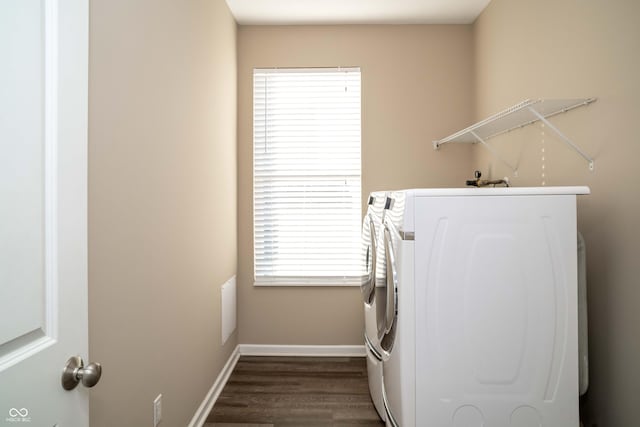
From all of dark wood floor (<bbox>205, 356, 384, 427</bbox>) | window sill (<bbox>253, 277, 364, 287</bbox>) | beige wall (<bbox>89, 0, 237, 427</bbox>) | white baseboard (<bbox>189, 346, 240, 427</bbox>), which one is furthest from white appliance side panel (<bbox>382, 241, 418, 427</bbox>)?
window sill (<bbox>253, 277, 364, 287</bbox>)

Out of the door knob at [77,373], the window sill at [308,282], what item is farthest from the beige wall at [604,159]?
the door knob at [77,373]

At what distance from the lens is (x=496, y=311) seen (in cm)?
146

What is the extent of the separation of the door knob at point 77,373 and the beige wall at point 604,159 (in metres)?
1.73

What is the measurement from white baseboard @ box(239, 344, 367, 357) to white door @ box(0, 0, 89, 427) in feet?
7.69

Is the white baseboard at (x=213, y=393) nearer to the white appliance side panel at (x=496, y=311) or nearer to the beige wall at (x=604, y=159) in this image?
the white appliance side panel at (x=496, y=311)

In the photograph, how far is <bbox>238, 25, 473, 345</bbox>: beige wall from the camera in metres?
3.02

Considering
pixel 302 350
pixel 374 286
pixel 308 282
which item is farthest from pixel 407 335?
pixel 302 350

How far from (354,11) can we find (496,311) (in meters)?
2.41

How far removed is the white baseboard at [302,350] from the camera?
3.04 meters

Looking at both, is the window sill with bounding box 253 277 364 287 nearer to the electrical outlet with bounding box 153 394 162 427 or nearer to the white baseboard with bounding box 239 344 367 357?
the white baseboard with bounding box 239 344 367 357

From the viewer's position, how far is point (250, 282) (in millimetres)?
3070

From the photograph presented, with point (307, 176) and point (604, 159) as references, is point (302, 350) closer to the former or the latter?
point (307, 176)

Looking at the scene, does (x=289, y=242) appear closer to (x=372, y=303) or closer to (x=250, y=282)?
(x=250, y=282)

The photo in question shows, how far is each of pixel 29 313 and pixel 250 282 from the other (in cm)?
245
